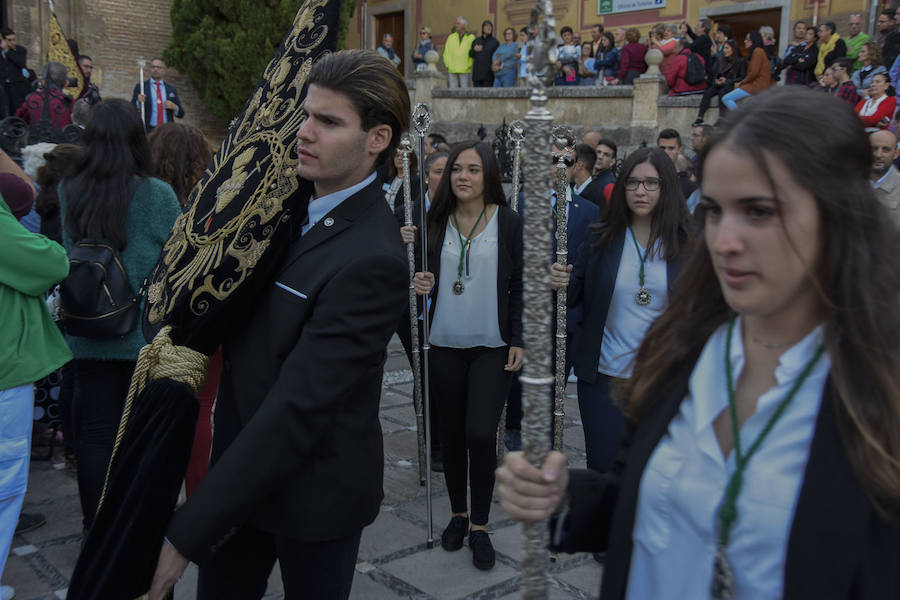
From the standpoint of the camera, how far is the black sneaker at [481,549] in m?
3.90

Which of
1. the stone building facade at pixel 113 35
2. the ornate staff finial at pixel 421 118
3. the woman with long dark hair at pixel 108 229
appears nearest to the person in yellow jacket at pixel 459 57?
the stone building facade at pixel 113 35

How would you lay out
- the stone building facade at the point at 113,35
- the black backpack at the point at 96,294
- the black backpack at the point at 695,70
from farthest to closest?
1. the stone building facade at the point at 113,35
2. the black backpack at the point at 695,70
3. the black backpack at the point at 96,294

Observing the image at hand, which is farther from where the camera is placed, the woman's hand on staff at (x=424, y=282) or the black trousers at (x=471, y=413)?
the woman's hand on staff at (x=424, y=282)

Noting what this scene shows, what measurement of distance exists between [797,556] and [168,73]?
77.2 feet

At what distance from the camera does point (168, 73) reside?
22391mm

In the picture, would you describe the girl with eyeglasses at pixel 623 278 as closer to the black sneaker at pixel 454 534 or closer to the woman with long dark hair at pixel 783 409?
the black sneaker at pixel 454 534

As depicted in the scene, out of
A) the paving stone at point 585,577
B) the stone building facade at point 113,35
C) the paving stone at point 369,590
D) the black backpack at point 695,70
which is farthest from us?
the stone building facade at point 113,35

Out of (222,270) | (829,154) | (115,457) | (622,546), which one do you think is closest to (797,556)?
(622,546)

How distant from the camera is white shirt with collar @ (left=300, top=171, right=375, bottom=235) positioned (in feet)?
7.26

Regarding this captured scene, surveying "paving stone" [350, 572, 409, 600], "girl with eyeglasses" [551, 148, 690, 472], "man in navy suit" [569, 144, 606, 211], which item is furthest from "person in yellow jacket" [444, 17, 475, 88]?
"paving stone" [350, 572, 409, 600]

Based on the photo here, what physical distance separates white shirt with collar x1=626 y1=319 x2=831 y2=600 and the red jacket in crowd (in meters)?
15.1

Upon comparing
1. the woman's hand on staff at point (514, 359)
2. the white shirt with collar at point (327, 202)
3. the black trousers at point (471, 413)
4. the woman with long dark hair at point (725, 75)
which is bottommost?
the black trousers at point (471, 413)

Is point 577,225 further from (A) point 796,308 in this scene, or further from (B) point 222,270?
(A) point 796,308

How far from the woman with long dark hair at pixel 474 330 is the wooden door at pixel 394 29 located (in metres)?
24.6
